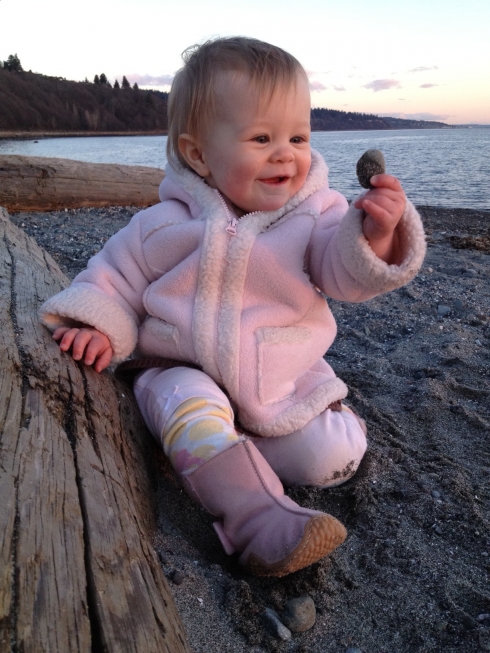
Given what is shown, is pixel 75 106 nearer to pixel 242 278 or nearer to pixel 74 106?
pixel 74 106

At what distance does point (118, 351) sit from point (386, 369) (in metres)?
1.66

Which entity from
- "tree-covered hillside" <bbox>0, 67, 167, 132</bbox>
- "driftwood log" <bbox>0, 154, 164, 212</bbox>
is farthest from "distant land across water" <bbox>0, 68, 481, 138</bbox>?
"driftwood log" <bbox>0, 154, 164, 212</bbox>

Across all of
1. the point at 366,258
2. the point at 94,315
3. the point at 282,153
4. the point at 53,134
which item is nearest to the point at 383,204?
the point at 366,258

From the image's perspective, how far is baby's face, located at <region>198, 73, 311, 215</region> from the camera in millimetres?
2076

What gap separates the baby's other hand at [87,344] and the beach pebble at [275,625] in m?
1.05

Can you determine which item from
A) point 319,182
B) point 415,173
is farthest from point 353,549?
point 415,173

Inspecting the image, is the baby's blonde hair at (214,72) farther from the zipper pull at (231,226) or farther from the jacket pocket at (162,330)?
the jacket pocket at (162,330)

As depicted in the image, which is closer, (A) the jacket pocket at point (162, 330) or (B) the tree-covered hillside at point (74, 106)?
(A) the jacket pocket at point (162, 330)

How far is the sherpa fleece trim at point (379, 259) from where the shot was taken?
1.89 metres

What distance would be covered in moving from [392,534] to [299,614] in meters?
0.54

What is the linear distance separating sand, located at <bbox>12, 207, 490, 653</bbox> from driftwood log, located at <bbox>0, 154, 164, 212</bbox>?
534cm

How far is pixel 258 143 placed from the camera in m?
2.11

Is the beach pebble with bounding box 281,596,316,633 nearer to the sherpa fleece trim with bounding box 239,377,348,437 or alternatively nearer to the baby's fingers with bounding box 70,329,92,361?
the sherpa fleece trim with bounding box 239,377,348,437

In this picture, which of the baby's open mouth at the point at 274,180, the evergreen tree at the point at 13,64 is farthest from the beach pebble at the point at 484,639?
the evergreen tree at the point at 13,64
